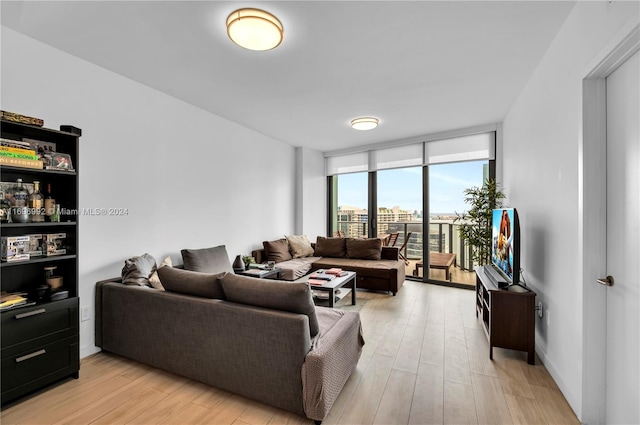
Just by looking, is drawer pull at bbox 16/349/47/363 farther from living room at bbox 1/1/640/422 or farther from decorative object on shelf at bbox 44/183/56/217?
decorative object on shelf at bbox 44/183/56/217

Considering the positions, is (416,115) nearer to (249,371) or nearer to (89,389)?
(249,371)

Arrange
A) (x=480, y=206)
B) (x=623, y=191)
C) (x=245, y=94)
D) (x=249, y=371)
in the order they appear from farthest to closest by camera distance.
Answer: (x=480, y=206), (x=245, y=94), (x=249, y=371), (x=623, y=191)

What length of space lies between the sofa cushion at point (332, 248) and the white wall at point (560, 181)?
298 centimetres

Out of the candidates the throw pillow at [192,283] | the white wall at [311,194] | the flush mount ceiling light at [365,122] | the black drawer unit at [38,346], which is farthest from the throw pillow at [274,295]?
the white wall at [311,194]

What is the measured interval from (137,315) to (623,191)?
11.4 ft

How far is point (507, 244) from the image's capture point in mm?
2736

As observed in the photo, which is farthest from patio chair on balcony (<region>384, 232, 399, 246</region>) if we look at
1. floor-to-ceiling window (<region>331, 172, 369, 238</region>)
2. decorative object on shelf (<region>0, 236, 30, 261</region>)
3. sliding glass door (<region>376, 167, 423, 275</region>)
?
decorative object on shelf (<region>0, 236, 30, 261</region>)

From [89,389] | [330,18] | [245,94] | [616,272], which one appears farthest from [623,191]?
[89,389]

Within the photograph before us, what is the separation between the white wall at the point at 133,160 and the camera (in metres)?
2.39

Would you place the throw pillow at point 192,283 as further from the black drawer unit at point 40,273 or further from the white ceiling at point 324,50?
the white ceiling at point 324,50

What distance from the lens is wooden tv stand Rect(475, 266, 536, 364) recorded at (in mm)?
2439

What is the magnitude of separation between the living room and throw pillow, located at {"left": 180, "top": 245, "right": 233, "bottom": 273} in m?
0.24

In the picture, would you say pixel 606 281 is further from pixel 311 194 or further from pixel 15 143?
pixel 311 194

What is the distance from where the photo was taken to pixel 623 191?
1.57 metres
